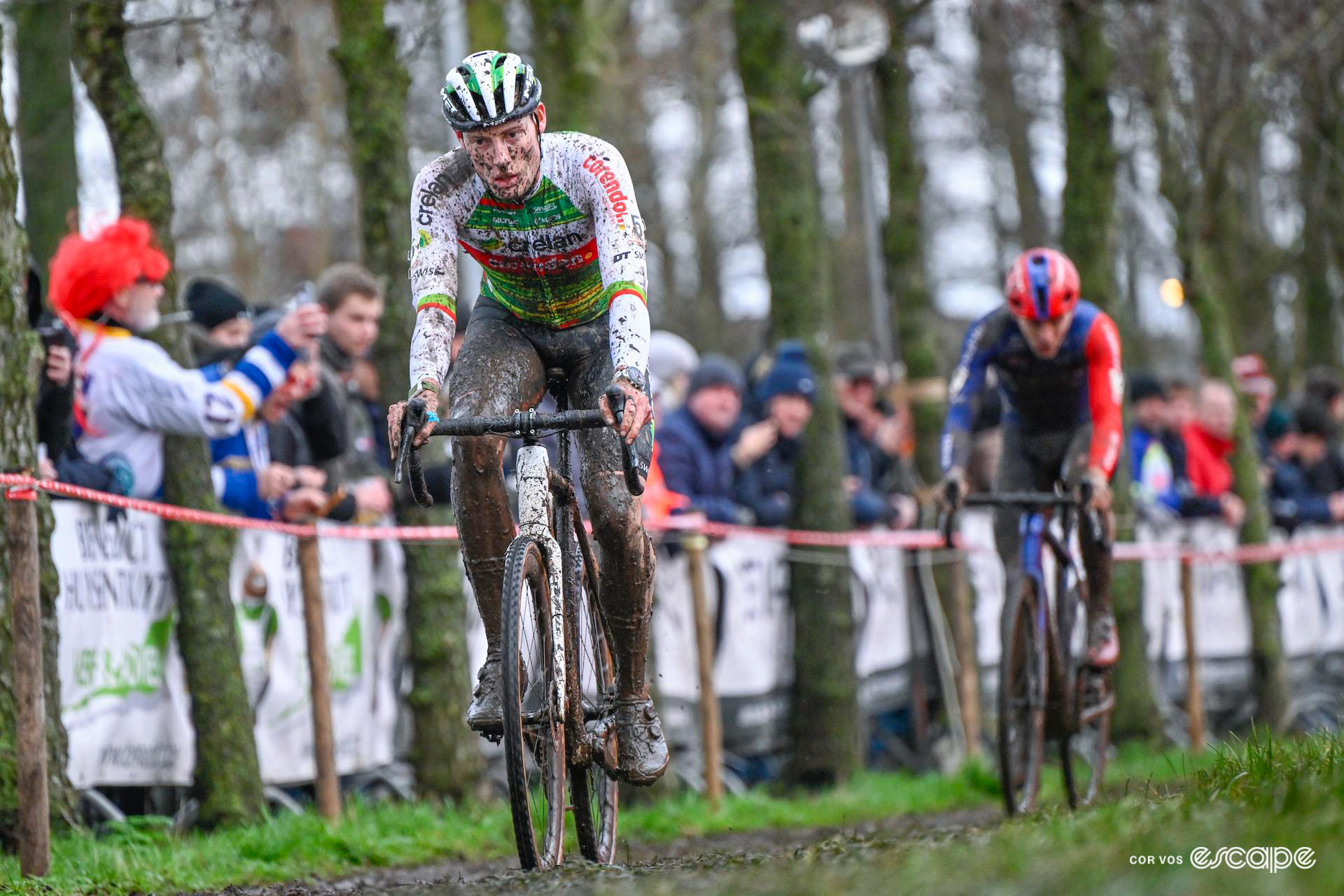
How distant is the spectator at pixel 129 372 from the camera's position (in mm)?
8414

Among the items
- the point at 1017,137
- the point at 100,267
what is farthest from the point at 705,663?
the point at 1017,137

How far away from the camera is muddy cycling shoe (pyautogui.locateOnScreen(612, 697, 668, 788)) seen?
676 cm

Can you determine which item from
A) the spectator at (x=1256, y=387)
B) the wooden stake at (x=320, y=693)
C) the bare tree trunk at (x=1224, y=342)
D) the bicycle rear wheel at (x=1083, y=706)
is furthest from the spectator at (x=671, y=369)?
the spectator at (x=1256, y=387)

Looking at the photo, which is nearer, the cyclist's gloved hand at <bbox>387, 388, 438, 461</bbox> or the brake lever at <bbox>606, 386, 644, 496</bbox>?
the brake lever at <bbox>606, 386, 644, 496</bbox>

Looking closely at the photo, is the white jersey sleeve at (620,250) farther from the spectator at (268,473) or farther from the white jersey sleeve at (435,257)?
the spectator at (268,473)

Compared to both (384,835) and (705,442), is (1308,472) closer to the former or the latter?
(705,442)

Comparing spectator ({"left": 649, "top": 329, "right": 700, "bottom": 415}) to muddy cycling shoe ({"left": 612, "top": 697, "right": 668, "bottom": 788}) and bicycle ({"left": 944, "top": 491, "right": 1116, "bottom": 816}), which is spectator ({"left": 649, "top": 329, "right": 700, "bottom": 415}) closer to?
bicycle ({"left": 944, "top": 491, "right": 1116, "bottom": 816})

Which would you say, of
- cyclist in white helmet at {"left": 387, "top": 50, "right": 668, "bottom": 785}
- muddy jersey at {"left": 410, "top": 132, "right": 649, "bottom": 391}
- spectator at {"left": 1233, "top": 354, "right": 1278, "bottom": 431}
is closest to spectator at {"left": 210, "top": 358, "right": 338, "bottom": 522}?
cyclist in white helmet at {"left": 387, "top": 50, "right": 668, "bottom": 785}

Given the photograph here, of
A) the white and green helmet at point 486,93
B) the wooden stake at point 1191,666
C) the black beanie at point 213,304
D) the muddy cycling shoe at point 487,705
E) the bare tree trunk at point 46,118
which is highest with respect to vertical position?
the bare tree trunk at point 46,118

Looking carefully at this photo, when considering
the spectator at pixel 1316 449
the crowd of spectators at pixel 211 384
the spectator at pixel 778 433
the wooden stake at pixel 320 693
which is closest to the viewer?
the crowd of spectators at pixel 211 384

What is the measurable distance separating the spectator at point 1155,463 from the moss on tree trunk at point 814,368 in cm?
412

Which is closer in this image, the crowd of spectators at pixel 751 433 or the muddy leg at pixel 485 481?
the muddy leg at pixel 485 481

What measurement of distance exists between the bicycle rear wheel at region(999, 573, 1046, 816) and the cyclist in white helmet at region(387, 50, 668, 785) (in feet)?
9.43

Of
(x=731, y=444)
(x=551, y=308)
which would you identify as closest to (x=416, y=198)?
(x=551, y=308)
